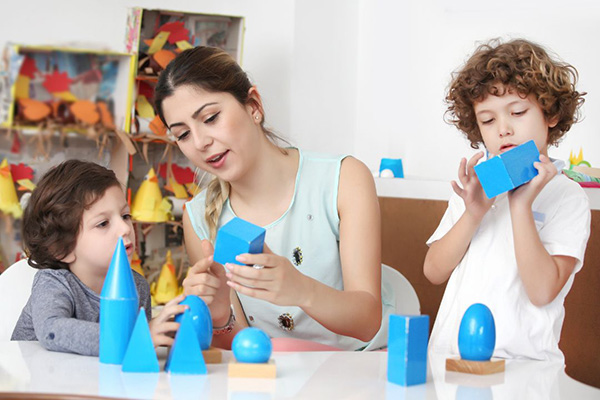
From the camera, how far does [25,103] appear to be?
307cm

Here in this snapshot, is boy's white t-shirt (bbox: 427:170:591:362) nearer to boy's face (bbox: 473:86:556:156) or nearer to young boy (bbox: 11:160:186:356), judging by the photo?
boy's face (bbox: 473:86:556:156)

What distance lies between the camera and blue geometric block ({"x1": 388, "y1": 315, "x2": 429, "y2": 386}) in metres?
0.91

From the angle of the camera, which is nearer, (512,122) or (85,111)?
(512,122)

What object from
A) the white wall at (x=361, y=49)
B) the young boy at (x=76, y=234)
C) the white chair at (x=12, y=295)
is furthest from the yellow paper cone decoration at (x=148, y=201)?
the white chair at (x=12, y=295)

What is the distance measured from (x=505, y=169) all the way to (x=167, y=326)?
571 millimetres

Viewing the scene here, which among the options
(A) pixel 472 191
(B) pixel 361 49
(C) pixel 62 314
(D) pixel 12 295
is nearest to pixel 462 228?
(A) pixel 472 191

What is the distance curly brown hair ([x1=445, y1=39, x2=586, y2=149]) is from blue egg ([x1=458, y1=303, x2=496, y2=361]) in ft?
1.85

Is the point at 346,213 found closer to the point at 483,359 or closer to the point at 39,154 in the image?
the point at 483,359

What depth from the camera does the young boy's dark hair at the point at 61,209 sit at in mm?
1389

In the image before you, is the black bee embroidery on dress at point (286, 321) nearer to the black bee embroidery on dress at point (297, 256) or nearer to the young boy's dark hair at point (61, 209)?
the black bee embroidery on dress at point (297, 256)

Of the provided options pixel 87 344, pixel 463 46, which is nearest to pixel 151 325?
pixel 87 344

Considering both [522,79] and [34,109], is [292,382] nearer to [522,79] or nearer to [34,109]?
[522,79]

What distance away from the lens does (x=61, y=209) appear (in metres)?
1.41

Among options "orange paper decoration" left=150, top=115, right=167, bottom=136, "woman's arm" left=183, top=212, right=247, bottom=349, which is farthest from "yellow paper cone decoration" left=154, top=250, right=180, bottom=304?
"woman's arm" left=183, top=212, right=247, bottom=349
